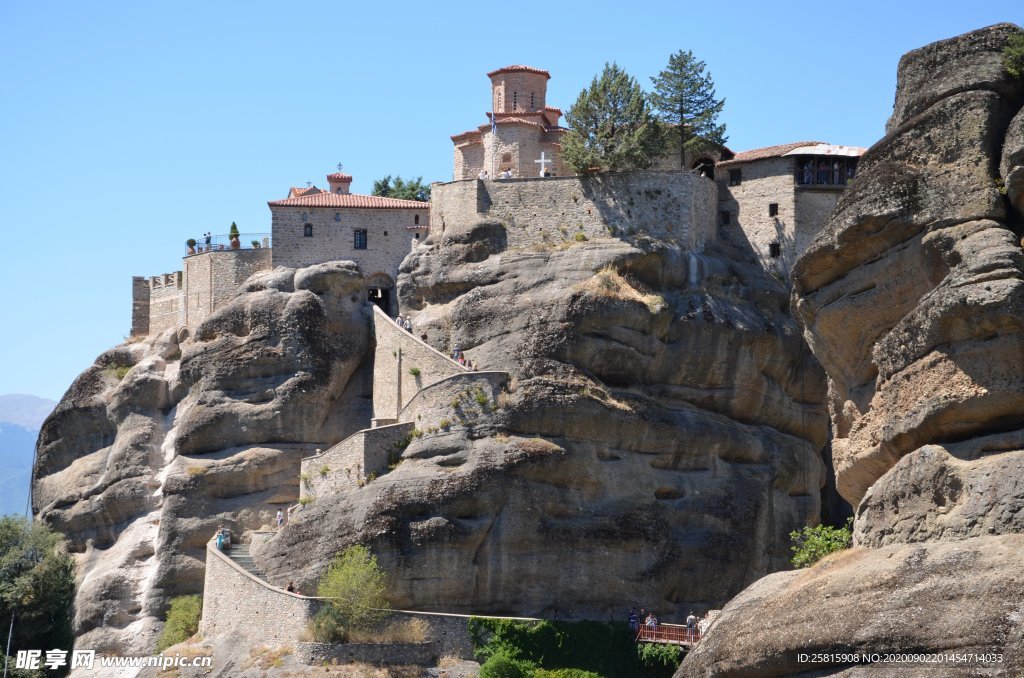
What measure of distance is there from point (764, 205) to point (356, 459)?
18773mm

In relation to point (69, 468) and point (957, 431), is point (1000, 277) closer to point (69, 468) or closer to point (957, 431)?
point (957, 431)

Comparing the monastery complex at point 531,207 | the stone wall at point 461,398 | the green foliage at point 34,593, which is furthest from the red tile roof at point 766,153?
the green foliage at point 34,593

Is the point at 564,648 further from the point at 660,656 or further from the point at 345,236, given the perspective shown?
the point at 345,236

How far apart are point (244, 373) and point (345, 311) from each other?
461 cm

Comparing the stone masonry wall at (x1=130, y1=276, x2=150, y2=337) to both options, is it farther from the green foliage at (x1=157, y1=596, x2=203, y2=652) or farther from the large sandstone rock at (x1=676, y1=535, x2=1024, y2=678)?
the large sandstone rock at (x1=676, y1=535, x2=1024, y2=678)

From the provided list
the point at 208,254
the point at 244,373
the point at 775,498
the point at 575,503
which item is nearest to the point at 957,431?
the point at 575,503

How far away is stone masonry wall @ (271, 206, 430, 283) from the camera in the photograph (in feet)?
206

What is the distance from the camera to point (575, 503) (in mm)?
50969

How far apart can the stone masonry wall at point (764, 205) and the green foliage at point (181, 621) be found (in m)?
24.3

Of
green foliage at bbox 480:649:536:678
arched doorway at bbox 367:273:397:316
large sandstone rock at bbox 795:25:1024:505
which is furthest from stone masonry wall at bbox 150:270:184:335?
large sandstone rock at bbox 795:25:1024:505

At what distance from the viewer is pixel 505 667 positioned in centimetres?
4638

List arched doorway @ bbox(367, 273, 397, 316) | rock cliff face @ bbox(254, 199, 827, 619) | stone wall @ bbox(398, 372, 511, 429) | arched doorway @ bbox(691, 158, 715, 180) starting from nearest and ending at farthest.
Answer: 1. rock cliff face @ bbox(254, 199, 827, 619)
2. stone wall @ bbox(398, 372, 511, 429)
3. arched doorway @ bbox(691, 158, 715, 180)
4. arched doorway @ bbox(367, 273, 397, 316)

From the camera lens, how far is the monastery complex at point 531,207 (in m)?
58.1

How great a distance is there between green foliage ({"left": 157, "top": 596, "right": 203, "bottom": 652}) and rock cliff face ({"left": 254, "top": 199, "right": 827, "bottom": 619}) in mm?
4150
